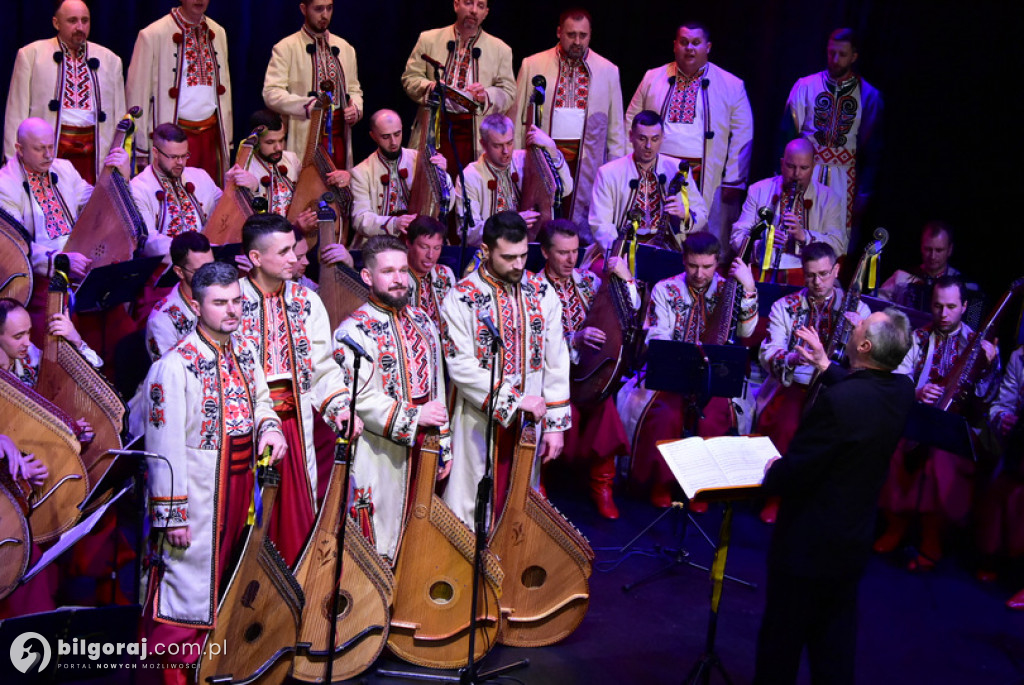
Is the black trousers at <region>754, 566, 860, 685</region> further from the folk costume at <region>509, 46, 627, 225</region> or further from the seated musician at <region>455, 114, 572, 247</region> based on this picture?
the folk costume at <region>509, 46, 627, 225</region>

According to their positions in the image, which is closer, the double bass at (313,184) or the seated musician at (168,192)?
the seated musician at (168,192)

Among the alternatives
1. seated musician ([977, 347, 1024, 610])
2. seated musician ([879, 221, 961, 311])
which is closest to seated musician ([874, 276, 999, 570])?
seated musician ([977, 347, 1024, 610])

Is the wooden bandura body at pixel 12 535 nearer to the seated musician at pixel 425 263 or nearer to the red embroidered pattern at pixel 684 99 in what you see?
the seated musician at pixel 425 263

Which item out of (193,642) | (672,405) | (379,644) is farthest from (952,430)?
(193,642)

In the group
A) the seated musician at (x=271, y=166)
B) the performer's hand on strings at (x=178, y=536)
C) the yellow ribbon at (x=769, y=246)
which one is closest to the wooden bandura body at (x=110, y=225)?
the seated musician at (x=271, y=166)

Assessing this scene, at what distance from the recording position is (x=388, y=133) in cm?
662

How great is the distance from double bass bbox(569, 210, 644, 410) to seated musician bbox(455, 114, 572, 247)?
2.86ft

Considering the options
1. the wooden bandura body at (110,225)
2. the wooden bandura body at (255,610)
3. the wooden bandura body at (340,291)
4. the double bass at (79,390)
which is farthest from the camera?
the wooden bandura body at (110,225)

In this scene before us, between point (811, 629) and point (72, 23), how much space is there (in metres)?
5.91

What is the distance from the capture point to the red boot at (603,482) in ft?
20.7

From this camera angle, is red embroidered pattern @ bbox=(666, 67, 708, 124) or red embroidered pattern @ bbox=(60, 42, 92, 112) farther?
red embroidered pattern @ bbox=(666, 67, 708, 124)

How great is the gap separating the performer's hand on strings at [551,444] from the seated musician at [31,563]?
220 centimetres

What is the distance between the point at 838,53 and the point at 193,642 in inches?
242

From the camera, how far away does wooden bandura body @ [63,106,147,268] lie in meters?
Result: 5.67
